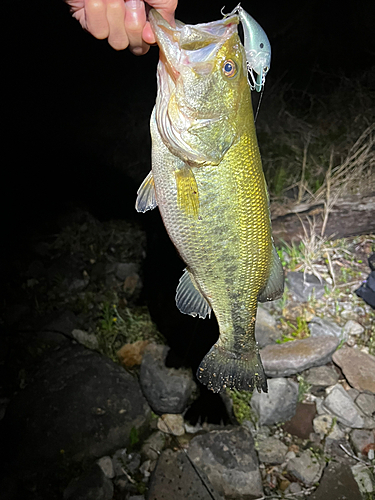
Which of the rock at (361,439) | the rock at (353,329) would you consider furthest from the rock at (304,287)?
the rock at (361,439)

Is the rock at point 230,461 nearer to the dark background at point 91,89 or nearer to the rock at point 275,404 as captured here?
the rock at point 275,404

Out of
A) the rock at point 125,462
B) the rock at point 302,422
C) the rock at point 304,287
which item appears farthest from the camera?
the rock at point 304,287

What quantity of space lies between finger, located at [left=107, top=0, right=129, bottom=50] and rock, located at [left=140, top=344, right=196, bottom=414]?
9.39ft

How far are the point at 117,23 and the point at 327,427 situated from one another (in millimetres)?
3597

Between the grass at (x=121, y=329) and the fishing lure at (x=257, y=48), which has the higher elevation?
the fishing lure at (x=257, y=48)

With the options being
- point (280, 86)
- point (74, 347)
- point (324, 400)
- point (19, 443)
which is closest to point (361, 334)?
point (324, 400)

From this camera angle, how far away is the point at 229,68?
5.35 ft

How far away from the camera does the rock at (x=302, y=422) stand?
11.2 feet

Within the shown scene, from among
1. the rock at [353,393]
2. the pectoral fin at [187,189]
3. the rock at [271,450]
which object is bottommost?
the rock at [271,450]

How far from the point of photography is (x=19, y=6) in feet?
23.9

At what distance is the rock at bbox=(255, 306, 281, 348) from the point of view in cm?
395

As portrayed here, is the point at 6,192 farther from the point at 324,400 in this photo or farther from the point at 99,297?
the point at 324,400

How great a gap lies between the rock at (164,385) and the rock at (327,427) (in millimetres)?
1217

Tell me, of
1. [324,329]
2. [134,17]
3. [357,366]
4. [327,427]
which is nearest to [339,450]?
[327,427]
